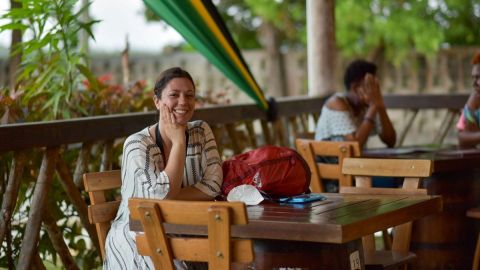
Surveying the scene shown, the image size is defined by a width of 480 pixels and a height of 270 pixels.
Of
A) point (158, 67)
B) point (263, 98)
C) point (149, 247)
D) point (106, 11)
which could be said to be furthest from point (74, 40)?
point (158, 67)

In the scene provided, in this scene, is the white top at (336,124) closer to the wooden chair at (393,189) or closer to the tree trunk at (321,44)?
the wooden chair at (393,189)

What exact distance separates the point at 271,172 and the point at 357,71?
2.05 meters

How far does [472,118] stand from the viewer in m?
5.61

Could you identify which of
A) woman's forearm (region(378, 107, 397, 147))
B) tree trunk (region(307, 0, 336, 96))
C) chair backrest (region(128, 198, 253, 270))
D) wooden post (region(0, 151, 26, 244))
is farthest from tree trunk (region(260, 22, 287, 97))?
chair backrest (region(128, 198, 253, 270))

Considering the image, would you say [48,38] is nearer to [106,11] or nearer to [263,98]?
[263,98]

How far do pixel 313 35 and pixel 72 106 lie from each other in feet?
7.52

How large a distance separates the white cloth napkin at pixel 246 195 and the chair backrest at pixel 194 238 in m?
0.55

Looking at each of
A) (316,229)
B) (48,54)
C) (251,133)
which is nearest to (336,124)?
(251,133)

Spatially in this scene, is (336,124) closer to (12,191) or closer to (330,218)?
(12,191)

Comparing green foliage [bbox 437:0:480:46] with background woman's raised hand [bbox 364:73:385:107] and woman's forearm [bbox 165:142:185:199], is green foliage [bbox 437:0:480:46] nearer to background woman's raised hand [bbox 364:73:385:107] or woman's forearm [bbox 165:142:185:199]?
background woman's raised hand [bbox 364:73:385:107]

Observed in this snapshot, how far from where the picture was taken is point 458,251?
15.8ft

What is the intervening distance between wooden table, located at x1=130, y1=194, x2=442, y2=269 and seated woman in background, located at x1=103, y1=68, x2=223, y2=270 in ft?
1.10

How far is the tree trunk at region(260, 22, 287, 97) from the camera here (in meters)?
13.2

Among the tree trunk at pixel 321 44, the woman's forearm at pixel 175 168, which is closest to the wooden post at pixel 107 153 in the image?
the woman's forearm at pixel 175 168
